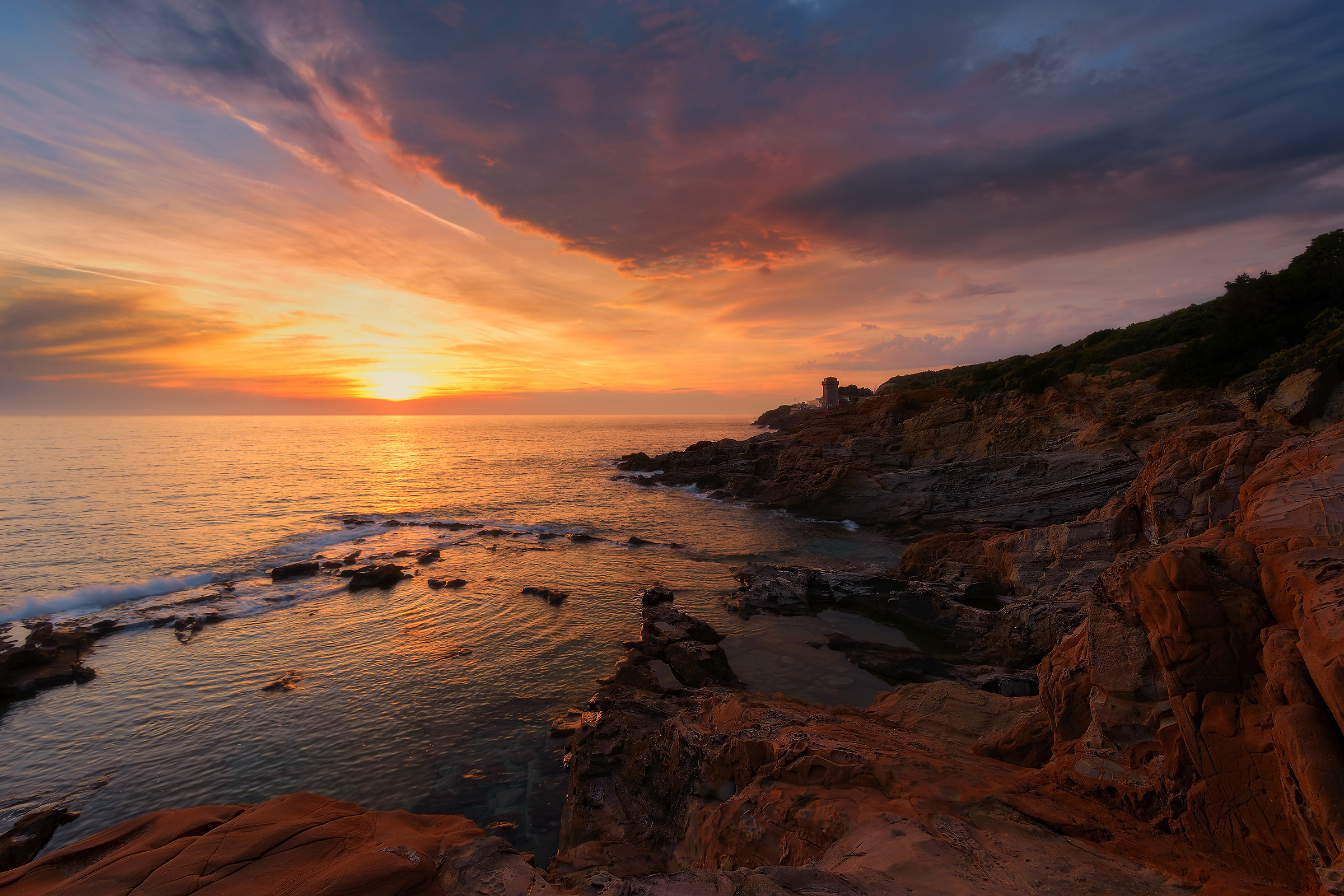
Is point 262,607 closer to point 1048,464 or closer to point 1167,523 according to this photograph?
point 1167,523

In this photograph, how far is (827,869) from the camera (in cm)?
612

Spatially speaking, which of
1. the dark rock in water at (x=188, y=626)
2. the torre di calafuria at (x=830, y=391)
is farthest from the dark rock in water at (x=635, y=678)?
the torre di calafuria at (x=830, y=391)

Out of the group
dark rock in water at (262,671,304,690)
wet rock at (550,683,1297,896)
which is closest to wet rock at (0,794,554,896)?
wet rock at (550,683,1297,896)

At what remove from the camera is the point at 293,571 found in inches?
1148

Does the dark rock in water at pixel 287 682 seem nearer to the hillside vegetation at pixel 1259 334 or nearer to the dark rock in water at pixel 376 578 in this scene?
the dark rock in water at pixel 376 578

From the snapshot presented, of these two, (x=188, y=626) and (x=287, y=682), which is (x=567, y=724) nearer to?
(x=287, y=682)

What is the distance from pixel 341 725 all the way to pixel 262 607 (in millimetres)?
14005

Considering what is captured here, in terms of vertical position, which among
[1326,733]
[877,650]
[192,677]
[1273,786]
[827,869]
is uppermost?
[1326,733]

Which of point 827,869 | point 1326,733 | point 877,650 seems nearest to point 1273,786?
point 1326,733

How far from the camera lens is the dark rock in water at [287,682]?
56.6ft

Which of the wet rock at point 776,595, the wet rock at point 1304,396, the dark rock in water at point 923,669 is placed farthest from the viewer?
the wet rock at point 776,595

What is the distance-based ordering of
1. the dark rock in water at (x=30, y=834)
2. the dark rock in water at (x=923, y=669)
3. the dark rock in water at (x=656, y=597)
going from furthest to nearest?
1. the dark rock in water at (x=656, y=597)
2. the dark rock in water at (x=923, y=669)
3. the dark rock in water at (x=30, y=834)

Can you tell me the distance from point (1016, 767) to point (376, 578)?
29.5 metres

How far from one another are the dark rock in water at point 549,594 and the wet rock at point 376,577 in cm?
786
